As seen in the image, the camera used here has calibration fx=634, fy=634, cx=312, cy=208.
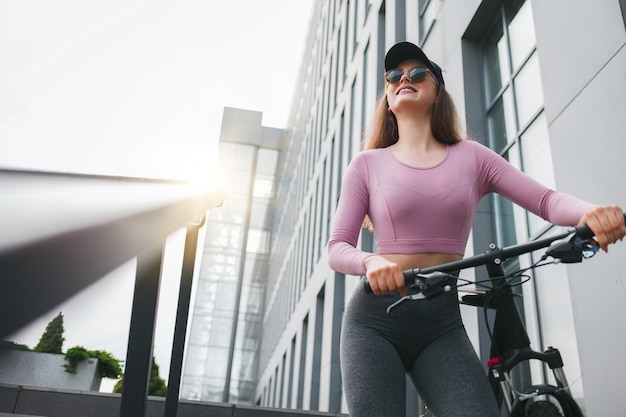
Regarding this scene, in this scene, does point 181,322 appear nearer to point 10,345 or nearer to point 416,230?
point 416,230

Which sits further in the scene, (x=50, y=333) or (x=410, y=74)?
(x=410, y=74)

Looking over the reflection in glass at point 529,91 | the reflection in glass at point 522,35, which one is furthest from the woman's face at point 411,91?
the reflection in glass at point 522,35

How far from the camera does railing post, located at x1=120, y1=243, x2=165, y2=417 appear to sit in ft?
5.93

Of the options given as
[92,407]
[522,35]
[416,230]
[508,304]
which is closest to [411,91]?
[416,230]

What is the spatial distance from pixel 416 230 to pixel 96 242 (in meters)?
1.17

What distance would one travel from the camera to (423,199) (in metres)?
2.28

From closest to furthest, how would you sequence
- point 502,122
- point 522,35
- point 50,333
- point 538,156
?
1. point 50,333
2. point 538,156
3. point 522,35
4. point 502,122

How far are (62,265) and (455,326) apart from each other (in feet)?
4.58

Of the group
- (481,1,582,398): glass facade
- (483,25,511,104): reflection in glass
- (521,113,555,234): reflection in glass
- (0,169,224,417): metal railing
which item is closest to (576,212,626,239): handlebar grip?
(0,169,224,417): metal railing

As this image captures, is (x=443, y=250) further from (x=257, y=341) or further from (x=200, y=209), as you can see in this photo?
(x=257, y=341)

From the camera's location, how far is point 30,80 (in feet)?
5.98

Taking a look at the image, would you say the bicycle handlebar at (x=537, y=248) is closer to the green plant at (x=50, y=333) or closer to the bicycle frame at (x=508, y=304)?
the bicycle frame at (x=508, y=304)

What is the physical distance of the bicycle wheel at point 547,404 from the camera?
5.75 feet

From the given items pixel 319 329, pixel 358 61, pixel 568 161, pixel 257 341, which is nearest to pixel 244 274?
pixel 257 341
